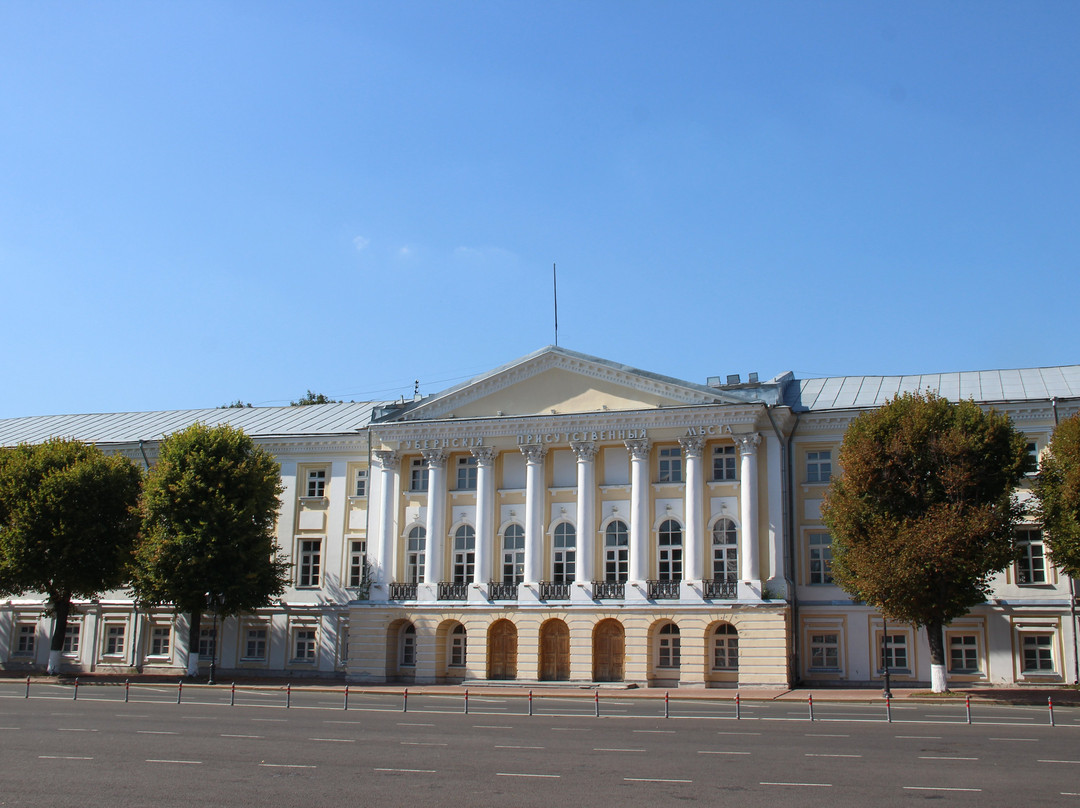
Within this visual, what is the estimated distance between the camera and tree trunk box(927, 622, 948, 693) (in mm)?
37750

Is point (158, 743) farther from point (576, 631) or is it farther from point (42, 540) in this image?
point (42, 540)

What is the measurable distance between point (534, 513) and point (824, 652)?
1372 cm

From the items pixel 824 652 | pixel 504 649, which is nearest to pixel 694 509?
pixel 824 652

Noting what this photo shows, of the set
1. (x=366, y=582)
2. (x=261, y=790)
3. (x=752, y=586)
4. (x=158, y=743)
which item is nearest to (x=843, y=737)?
(x=261, y=790)

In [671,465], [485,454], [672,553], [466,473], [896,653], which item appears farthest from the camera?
[466,473]

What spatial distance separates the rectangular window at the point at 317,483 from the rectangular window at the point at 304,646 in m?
6.81

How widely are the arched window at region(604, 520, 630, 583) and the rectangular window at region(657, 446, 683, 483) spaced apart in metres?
2.79

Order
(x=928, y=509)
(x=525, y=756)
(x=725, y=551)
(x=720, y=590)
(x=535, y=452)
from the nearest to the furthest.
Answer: (x=525, y=756) < (x=928, y=509) < (x=720, y=590) < (x=725, y=551) < (x=535, y=452)

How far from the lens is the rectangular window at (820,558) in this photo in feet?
147

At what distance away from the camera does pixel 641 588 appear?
4412 cm

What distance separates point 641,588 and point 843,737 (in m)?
20.5

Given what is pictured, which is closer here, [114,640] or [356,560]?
[356,560]

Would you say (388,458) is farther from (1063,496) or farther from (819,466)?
(1063,496)

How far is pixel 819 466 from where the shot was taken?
45.8m
